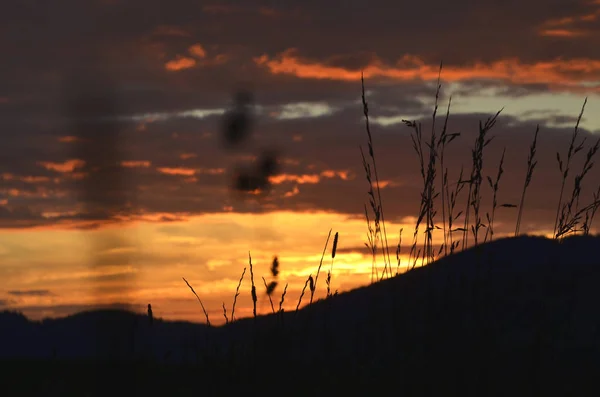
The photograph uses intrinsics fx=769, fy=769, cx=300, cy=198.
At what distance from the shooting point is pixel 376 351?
3705 mm

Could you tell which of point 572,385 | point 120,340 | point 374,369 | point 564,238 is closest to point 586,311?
point 564,238

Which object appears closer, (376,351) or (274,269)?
(274,269)

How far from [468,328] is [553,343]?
0.41m

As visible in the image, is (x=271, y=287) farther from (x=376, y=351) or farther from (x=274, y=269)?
(x=376, y=351)

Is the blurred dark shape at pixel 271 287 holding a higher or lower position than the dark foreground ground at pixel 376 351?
higher

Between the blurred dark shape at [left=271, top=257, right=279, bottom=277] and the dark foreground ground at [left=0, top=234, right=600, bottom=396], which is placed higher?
the blurred dark shape at [left=271, top=257, right=279, bottom=277]

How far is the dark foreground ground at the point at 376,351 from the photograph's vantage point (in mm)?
3209

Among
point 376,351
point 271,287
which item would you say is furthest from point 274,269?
point 376,351

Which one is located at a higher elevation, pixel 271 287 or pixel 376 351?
pixel 271 287

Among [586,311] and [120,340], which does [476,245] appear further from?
[586,311]

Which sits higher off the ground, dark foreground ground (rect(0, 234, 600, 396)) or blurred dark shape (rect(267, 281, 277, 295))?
blurred dark shape (rect(267, 281, 277, 295))

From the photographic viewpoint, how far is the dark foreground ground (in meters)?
3.21

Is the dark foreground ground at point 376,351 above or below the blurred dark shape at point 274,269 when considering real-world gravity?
below

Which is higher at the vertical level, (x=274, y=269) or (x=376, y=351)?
(x=274, y=269)
